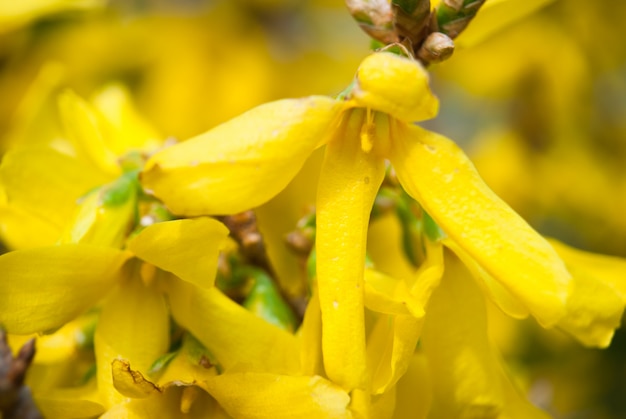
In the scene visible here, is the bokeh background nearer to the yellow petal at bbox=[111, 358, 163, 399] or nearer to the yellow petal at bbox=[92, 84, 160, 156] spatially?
the yellow petal at bbox=[92, 84, 160, 156]

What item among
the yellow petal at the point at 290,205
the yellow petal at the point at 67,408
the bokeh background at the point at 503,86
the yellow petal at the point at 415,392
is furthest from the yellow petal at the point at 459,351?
the yellow petal at the point at 290,205

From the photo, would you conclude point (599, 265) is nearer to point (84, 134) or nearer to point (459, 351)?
point (459, 351)

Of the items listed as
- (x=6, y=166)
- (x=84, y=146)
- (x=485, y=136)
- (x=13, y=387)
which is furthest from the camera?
(x=485, y=136)

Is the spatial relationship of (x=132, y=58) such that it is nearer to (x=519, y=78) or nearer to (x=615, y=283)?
(x=519, y=78)

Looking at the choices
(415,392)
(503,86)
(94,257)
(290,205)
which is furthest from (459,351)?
(503,86)

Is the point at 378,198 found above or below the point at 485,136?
above

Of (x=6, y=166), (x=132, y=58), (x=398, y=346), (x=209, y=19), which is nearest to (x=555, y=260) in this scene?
(x=398, y=346)
